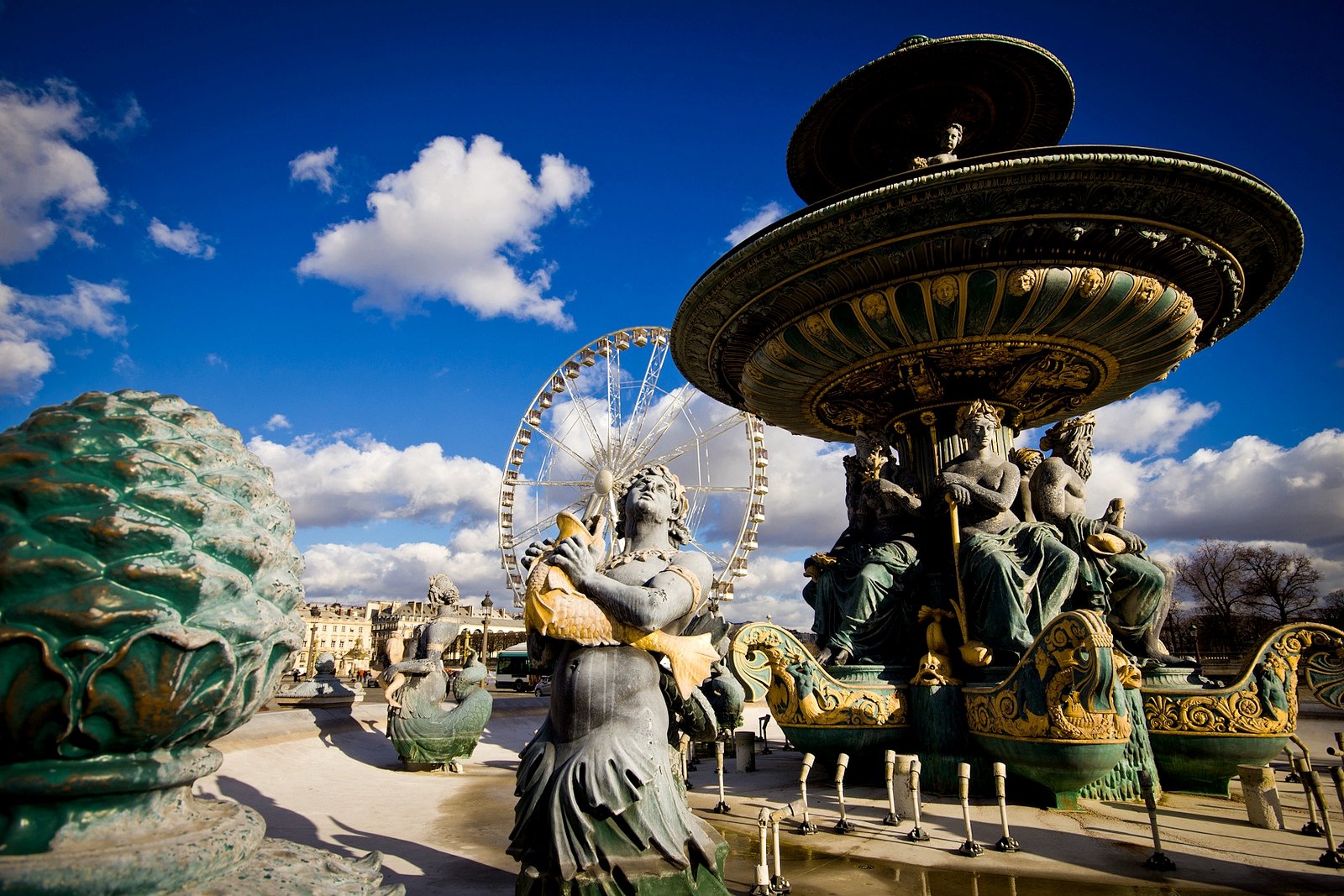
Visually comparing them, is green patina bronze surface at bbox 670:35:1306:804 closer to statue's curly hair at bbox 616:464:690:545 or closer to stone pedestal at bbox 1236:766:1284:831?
stone pedestal at bbox 1236:766:1284:831

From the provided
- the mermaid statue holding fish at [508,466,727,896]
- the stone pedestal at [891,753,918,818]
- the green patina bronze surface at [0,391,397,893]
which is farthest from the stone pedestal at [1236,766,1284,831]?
the green patina bronze surface at [0,391,397,893]

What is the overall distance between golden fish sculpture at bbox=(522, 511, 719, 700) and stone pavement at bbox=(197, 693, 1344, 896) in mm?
1359

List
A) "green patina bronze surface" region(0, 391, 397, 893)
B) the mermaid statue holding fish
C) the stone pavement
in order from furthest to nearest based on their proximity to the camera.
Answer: the stone pavement < the mermaid statue holding fish < "green patina bronze surface" region(0, 391, 397, 893)

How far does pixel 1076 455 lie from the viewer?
7.40 m

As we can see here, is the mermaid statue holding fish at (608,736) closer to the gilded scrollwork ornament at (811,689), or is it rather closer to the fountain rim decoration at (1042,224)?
the gilded scrollwork ornament at (811,689)

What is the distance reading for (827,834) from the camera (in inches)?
192

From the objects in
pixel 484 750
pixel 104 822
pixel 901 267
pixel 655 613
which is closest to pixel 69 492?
pixel 104 822

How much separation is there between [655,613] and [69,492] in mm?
1873

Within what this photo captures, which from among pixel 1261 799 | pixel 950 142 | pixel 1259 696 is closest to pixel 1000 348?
pixel 950 142

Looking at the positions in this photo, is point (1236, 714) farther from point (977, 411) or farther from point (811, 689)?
point (811, 689)

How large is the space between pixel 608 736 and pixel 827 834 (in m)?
2.96

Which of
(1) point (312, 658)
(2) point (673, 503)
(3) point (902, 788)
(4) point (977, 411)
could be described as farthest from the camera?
(1) point (312, 658)

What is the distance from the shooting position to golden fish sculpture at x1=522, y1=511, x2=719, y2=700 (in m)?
2.70

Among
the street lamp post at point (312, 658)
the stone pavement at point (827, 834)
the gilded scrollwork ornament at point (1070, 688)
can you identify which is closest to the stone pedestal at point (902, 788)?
the stone pavement at point (827, 834)
